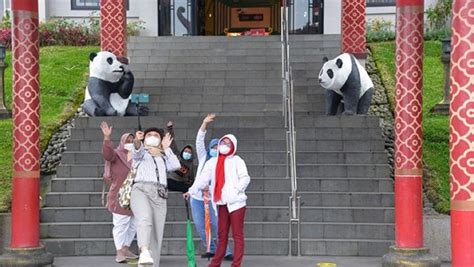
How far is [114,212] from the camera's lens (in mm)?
10461

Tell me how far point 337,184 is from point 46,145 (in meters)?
5.24

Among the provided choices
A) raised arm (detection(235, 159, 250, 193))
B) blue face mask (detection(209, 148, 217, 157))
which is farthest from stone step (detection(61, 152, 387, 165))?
raised arm (detection(235, 159, 250, 193))

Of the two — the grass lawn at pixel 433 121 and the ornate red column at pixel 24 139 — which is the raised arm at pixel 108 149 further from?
the grass lawn at pixel 433 121

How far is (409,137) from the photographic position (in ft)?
33.5

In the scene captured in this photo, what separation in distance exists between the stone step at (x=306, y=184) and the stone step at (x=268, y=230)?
2.84ft

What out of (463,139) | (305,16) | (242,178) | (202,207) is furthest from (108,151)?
(305,16)

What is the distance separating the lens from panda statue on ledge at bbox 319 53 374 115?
1436 centimetres

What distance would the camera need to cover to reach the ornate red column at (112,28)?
16281 mm

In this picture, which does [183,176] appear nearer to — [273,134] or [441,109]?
[273,134]

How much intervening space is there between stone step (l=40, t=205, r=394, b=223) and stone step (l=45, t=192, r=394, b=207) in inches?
6.0

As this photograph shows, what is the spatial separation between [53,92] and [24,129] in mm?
7687

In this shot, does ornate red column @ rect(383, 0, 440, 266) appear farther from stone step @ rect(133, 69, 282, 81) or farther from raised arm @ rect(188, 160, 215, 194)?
stone step @ rect(133, 69, 282, 81)

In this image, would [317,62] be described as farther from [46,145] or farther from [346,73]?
[46,145]

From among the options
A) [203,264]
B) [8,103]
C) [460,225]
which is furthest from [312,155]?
[8,103]
